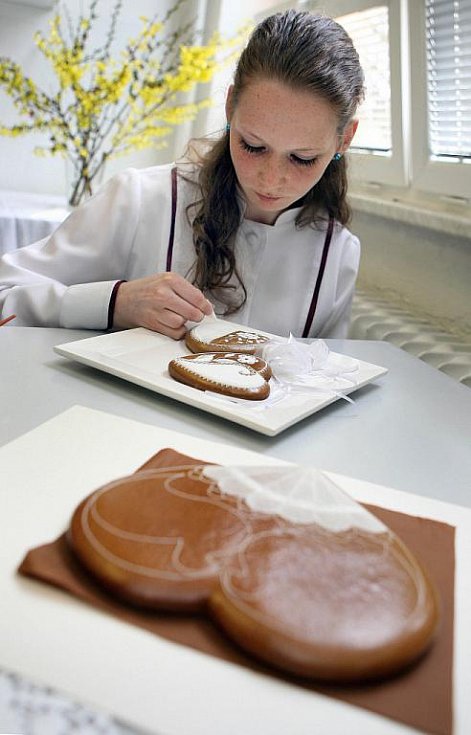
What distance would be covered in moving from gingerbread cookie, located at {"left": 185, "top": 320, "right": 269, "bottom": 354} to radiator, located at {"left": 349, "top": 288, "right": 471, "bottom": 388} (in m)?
0.64

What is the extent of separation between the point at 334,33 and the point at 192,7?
7.93ft

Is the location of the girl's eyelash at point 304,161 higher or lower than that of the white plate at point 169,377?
higher

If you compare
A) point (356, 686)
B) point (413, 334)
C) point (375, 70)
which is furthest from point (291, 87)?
point (375, 70)

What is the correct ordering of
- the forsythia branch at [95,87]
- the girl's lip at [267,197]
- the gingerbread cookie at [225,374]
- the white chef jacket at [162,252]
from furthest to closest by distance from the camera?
the forsythia branch at [95,87] < the white chef jacket at [162,252] < the girl's lip at [267,197] < the gingerbread cookie at [225,374]

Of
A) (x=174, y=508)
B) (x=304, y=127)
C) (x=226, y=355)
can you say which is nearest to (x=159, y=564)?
(x=174, y=508)

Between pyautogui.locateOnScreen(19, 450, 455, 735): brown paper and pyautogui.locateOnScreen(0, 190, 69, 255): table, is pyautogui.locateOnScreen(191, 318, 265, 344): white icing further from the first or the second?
pyautogui.locateOnScreen(0, 190, 69, 255): table

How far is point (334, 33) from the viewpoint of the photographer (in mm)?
1274

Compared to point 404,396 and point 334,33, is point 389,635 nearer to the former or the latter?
point 404,396

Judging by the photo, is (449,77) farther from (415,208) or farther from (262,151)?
(262,151)

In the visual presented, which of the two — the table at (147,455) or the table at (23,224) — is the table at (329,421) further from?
the table at (23,224)

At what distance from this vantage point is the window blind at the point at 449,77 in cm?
192

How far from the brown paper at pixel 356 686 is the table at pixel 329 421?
0.23 m

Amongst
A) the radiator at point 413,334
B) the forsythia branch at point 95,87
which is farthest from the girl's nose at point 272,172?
the forsythia branch at point 95,87

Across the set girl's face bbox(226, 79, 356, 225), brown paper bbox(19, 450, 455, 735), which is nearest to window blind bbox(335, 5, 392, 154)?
girl's face bbox(226, 79, 356, 225)
